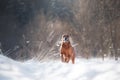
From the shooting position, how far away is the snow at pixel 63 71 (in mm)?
3165

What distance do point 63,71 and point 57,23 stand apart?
44.7 feet

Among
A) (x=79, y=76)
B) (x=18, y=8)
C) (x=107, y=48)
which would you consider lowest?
(x=107, y=48)

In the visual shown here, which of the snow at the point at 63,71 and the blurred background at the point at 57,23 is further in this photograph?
the blurred background at the point at 57,23

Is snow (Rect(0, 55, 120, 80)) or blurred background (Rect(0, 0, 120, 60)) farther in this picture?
blurred background (Rect(0, 0, 120, 60))

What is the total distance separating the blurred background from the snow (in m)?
8.70

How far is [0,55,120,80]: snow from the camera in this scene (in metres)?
3.16

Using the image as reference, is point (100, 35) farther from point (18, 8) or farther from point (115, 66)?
point (115, 66)

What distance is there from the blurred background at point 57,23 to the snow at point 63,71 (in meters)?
8.70

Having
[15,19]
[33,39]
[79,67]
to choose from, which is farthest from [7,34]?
[79,67]

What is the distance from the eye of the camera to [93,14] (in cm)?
1625

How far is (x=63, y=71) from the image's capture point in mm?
3605

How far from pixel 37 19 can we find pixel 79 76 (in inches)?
612

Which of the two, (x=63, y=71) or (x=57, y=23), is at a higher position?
(x=57, y=23)

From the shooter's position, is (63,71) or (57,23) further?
(57,23)
